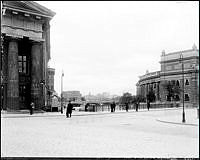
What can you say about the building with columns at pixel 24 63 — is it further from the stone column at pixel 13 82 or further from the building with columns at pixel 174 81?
the building with columns at pixel 174 81

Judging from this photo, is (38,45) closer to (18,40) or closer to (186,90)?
(18,40)

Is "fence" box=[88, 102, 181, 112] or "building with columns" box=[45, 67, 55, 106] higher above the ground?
"building with columns" box=[45, 67, 55, 106]

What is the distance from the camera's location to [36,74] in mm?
25531

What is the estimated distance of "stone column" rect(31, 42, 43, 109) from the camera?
2491 centimetres

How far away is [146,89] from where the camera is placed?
213 feet

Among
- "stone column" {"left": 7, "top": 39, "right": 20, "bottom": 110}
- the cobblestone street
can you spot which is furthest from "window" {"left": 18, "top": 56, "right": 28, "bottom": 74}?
the cobblestone street

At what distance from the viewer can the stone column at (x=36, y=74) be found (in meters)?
24.9

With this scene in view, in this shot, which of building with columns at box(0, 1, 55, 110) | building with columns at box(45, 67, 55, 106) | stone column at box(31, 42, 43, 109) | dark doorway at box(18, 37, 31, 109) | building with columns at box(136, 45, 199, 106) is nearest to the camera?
building with columns at box(45, 67, 55, 106)

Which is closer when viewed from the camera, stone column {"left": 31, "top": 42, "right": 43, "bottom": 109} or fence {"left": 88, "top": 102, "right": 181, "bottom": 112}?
stone column {"left": 31, "top": 42, "right": 43, "bottom": 109}

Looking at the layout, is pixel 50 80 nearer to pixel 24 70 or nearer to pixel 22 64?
pixel 22 64

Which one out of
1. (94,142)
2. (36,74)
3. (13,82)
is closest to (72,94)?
(94,142)

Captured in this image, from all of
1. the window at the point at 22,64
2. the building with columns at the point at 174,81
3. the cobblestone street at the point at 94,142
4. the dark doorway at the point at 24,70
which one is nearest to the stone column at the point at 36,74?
the dark doorway at the point at 24,70

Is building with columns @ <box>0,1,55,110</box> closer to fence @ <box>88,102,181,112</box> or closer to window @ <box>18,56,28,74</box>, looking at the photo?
window @ <box>18,56,28,74</box>

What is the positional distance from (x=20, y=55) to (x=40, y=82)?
10.8ft
